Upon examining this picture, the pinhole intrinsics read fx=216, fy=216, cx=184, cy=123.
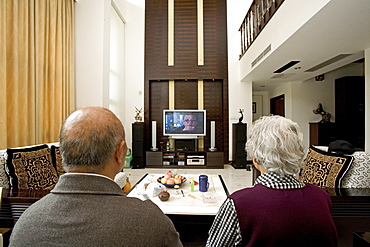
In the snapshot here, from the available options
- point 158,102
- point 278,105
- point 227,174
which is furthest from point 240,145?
point 278,105

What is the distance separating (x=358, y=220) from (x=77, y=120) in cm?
203

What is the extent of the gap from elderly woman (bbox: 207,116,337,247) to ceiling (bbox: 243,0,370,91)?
1.93 metres

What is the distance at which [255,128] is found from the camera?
1.03 meters

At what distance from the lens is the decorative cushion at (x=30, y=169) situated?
6.46 ft

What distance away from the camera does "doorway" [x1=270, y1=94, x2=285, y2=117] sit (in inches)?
282

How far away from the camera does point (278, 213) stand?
782 mm

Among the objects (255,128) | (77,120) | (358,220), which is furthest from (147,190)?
(358,220)

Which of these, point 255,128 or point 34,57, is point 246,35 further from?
point 255,128

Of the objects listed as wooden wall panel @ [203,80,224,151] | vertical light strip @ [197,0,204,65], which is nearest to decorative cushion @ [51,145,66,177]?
wooden wall panel @ [203,80,224,151]

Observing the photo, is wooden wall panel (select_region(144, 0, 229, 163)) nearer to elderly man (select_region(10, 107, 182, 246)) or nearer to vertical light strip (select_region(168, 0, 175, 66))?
vertical light strip (select_region(168, 0, 175, 66))

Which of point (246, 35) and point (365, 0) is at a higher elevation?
point (246, 35)

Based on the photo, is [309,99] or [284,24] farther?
[309,99]

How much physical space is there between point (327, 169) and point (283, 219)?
1.45m

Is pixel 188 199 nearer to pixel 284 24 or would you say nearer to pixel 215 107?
pixel 284 24
